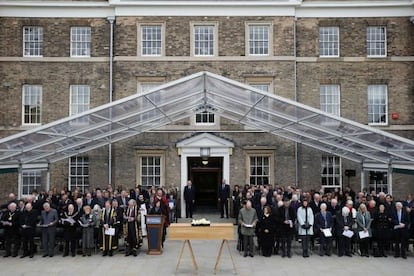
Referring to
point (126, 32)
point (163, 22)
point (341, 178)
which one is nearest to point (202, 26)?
point (163, 22)

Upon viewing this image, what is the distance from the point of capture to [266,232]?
14680mm

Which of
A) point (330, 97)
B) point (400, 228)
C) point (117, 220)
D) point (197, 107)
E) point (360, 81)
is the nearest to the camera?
point (400, 228)

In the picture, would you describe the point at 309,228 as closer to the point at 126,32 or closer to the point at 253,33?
the point at 253,33

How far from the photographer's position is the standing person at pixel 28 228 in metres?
14.8

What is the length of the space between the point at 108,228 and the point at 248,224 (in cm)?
425

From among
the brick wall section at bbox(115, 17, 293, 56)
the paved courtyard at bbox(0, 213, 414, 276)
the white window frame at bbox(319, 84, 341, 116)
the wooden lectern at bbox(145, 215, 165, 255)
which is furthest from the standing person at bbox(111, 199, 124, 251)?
the white window frame at bbox(319, 84, 341, 116)

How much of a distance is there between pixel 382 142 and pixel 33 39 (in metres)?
17.7

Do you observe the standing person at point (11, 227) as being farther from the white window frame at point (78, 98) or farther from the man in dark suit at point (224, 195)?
the white window frame at point (78, 98)

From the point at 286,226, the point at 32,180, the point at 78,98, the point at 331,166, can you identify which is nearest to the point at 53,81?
the point at 78,98

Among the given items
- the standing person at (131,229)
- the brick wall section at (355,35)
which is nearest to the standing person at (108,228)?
the standing person at (131,229)

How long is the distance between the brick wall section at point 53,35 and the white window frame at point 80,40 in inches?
7.7

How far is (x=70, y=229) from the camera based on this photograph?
14891 millimetres

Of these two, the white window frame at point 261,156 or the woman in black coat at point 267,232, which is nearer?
the woman in black coat at point 267,232

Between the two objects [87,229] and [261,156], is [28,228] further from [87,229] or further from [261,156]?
[261,156]
